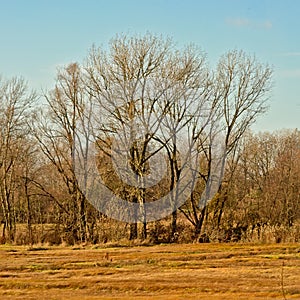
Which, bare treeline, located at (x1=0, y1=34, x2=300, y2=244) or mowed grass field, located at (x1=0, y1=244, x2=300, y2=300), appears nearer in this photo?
mowed grass field, located at (x1=0, y1=244, x2=300, y2=300)

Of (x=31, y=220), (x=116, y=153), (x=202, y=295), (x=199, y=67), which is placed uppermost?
(x=199, y=67)

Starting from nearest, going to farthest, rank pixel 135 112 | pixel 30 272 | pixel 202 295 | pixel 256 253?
pixel 202 295 → pixel 30 272 → pixel 256 253 → pixel 135 112

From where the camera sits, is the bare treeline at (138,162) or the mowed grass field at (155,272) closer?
the mowed grass field at (155,272)

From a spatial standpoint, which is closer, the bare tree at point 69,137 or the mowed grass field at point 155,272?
the mowed grass field at point 155,272

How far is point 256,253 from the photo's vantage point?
2084cm

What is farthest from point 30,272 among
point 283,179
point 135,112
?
point 283,179

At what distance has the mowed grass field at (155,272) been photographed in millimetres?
12531

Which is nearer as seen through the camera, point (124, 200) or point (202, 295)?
point (202, 295)

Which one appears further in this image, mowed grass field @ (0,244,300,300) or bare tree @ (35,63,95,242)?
bare tree @ (35,63,95,242)

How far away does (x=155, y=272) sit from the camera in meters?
16.0

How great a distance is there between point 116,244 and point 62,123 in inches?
288

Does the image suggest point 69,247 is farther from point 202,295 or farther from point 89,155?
point 202,295

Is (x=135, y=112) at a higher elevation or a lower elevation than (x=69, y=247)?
higher

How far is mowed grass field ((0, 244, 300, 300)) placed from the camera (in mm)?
12531
